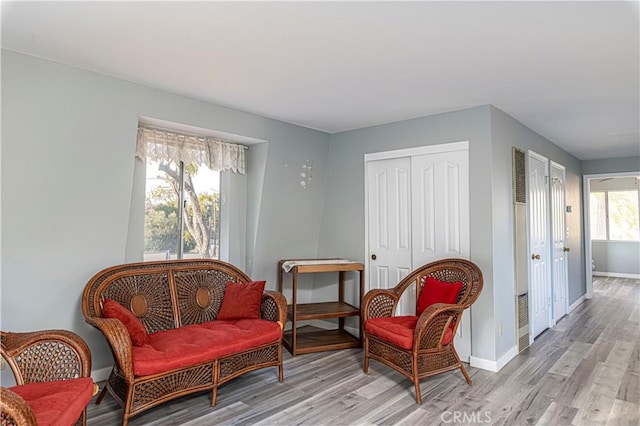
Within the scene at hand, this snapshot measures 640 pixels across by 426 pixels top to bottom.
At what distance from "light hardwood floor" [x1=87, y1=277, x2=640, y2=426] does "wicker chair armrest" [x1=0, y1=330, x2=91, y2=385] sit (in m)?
0.48

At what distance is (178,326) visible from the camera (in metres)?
3.17

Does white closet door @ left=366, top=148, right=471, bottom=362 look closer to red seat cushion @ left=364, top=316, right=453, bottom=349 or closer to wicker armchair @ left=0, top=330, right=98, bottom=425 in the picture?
red seat cushion @ left=364, top=316, right=453, bottom=349

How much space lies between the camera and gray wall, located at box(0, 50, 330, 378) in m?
2.56

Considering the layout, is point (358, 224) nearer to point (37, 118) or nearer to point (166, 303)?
point (166, 303)

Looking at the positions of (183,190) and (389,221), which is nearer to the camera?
(183,190)

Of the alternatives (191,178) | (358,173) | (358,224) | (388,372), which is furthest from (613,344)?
(191,178)

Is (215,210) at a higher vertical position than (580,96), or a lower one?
lower

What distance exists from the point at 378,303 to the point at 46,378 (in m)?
2.49

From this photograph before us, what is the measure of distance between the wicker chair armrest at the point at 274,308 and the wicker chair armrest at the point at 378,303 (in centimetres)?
73

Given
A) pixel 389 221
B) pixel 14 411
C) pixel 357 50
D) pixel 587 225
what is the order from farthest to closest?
pixel 587 225, pixel 389 221, pixel 357 50, pixel 14 411

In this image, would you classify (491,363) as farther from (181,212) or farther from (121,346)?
(181,212)

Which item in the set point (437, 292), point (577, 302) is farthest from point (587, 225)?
point (437, 292)

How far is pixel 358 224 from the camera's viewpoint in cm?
458

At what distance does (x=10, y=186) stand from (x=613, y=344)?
5.74 m
